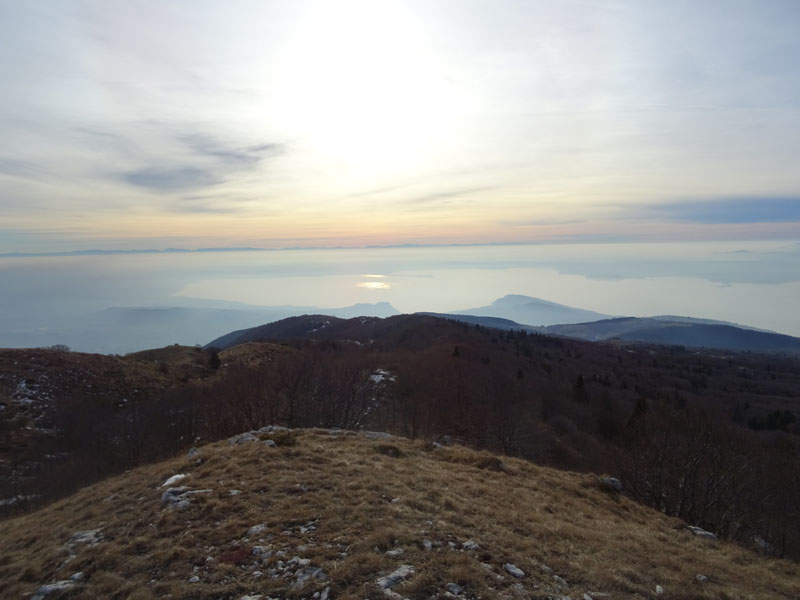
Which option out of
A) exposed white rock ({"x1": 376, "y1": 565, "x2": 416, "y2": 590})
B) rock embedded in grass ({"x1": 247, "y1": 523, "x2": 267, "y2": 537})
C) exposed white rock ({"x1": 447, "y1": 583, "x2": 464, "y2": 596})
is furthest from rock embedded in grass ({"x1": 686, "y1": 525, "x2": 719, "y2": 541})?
rock embedded in grass ({"x1": 247, "y1": 523, "x2": 267, "y2": 537})

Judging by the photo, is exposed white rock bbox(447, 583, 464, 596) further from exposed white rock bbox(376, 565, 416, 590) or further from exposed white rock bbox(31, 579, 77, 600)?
exposed white rock bbox(31, 579, 77, 600)

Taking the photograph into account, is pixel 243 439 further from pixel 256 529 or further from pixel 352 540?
pixel 352 540

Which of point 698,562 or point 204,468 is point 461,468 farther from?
point 204,468

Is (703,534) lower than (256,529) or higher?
lower

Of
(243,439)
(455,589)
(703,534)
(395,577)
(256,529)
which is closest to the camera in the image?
(455,589)

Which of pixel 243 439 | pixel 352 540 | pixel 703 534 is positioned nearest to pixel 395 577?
pixel 352 540

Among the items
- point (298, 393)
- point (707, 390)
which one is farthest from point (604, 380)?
point (298, 393)
